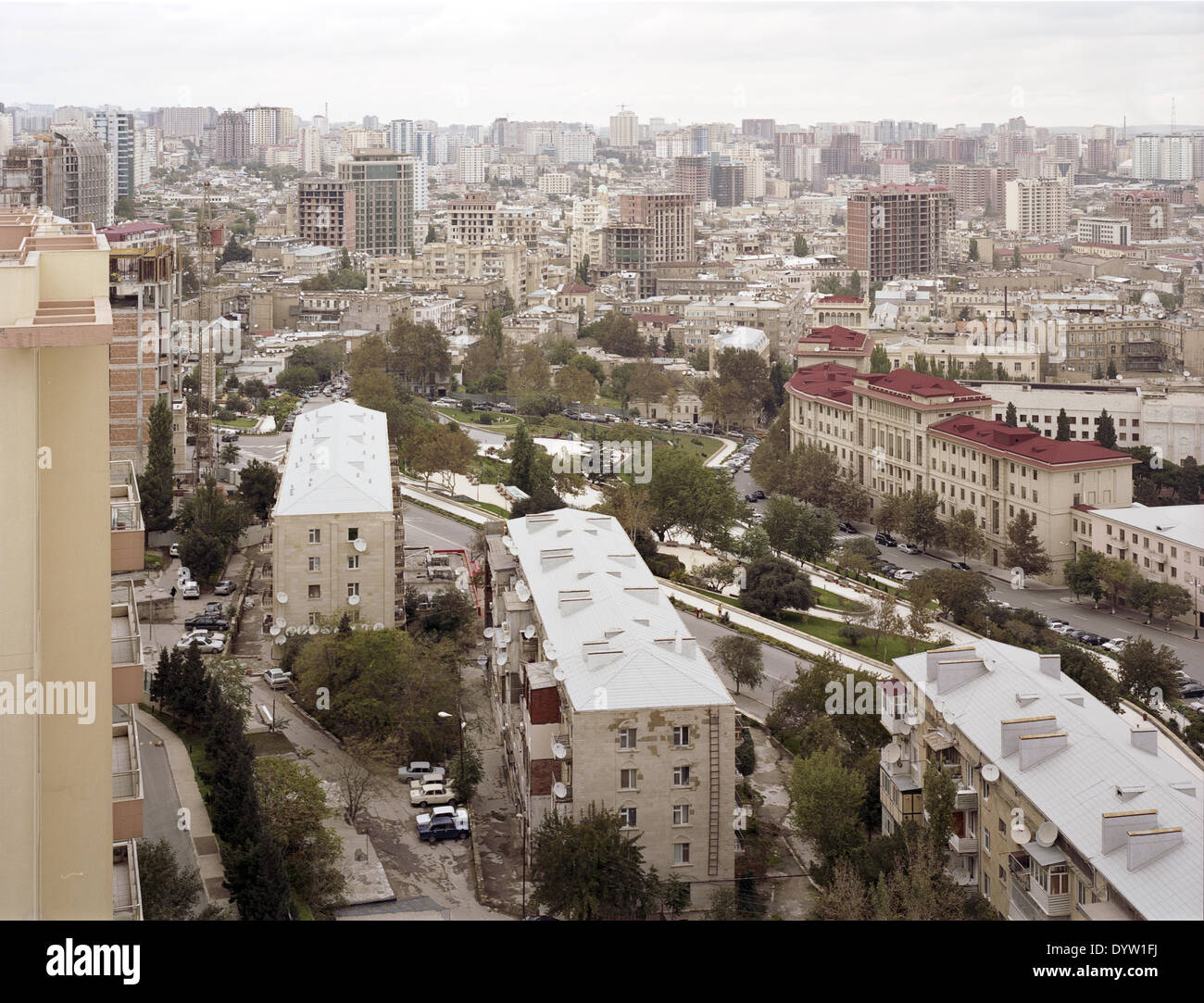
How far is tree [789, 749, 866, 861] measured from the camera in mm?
3973

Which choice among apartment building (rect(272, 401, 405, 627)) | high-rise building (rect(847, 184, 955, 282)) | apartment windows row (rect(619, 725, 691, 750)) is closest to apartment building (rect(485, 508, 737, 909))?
apartment windows row (rect(619, 725, 691, 750))

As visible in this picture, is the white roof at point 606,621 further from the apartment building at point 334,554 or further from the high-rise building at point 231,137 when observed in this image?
the high-rise building at point 231,137

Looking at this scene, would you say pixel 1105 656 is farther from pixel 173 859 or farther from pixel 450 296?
pixel 450 296

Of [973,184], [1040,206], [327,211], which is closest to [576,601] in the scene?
[327,211]

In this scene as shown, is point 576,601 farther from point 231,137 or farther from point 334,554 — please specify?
point 231,137

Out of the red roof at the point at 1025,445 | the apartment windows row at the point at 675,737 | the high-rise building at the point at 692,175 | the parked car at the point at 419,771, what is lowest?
the parked car at the point at 419,771

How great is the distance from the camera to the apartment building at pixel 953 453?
8953mm

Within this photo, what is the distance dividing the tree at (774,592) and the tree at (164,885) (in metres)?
3.93

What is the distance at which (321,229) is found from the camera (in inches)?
912

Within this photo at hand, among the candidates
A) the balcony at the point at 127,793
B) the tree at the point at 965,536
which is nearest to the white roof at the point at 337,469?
the balcony at the point at 127,793

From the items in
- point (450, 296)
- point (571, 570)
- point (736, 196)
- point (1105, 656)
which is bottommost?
point (1105, 656)
